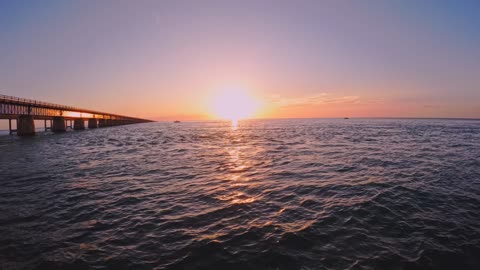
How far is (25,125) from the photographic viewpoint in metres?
62.6

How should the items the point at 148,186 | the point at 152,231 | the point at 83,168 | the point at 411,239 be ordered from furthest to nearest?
the point at 83,168, the point at 148,186, the point at 152,231, the point at 411,239

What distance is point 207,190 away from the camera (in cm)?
1296

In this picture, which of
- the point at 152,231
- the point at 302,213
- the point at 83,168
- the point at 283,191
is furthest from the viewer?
the point at 83,168

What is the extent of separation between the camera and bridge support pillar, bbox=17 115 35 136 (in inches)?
2434

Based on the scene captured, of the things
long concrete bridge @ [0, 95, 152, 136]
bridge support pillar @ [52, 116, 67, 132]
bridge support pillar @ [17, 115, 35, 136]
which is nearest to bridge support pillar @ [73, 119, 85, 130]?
long concrete bridge @ [0, 95, 152, 136]

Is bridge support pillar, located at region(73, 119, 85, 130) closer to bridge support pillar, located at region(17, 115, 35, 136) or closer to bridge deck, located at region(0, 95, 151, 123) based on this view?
A: bridge deck, located at region(0, 95, 151, 123)

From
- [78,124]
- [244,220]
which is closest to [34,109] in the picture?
[78,124]

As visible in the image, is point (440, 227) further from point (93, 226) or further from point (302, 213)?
point (93, 226)

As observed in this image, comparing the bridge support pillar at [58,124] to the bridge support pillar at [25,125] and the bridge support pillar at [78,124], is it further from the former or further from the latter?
the bridge support pillar at [25,125]

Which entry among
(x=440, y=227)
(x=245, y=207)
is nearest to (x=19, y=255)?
(x=245, y=207)

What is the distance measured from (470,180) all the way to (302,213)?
41.6ft

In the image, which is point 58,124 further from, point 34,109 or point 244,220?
point 244,220

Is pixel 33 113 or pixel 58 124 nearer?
pixel 33 113

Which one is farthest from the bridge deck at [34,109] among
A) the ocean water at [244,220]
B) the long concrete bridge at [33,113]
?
the ocean water at [244,220]
